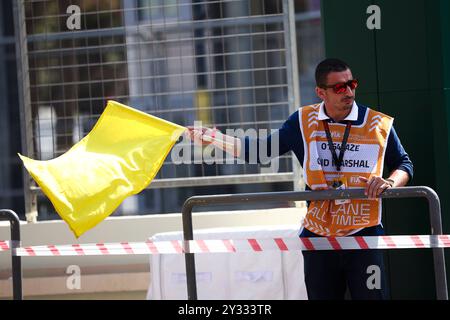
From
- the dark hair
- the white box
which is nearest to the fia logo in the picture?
the white box

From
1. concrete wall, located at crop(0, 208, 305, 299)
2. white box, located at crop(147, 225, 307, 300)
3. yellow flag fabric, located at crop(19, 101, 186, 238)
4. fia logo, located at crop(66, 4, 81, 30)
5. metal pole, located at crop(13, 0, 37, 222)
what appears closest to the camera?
yellow flag fabric, located at crop(19, 101, 186, 238)

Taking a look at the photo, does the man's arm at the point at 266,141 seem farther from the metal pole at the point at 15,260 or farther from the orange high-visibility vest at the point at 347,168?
the metal pole at the point at 15,260

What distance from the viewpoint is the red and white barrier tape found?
5172 millimetres

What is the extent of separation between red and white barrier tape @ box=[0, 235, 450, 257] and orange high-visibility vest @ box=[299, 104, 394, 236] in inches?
3.2

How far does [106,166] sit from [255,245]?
97 cm

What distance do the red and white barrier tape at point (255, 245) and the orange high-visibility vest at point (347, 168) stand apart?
0.08 metres

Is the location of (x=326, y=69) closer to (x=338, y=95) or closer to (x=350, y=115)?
(x=338, y=95)

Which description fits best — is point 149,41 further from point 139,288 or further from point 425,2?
point 425,2

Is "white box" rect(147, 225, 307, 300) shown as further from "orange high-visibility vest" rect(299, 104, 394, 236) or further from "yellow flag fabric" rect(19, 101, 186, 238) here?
"orange high-visibility vest" rect(299, 104, 394, 236)

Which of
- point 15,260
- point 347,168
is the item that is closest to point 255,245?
point 347,168

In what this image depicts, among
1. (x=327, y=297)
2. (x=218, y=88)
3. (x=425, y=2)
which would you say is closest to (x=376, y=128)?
(x=327, y=297)
